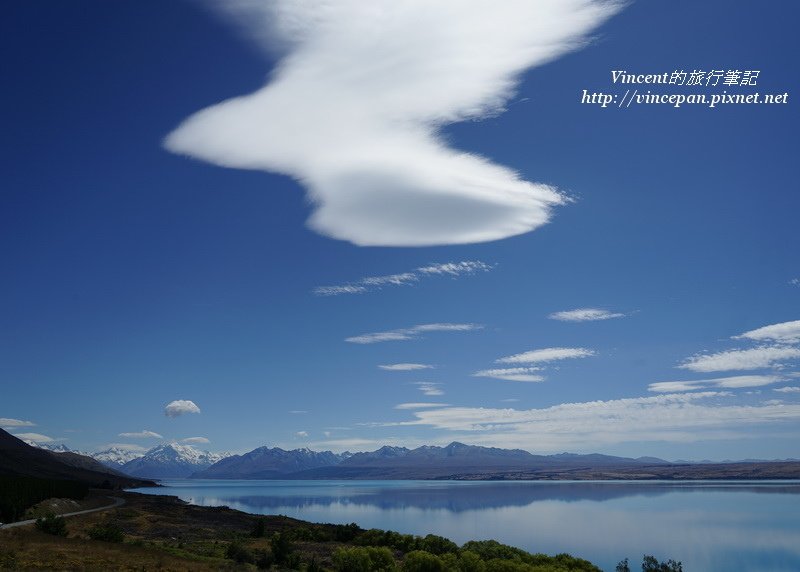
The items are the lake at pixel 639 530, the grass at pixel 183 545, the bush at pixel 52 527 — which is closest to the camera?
the grass at pixel 183 545

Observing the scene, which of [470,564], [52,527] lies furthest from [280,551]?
[52,527]

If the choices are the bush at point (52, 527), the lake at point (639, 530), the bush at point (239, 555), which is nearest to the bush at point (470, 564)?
the bush at point (239, 555)

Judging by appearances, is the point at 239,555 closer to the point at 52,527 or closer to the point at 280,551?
the point at 280,551

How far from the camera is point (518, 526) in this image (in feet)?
282

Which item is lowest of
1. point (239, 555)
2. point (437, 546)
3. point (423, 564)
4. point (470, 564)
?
point (437, 546)

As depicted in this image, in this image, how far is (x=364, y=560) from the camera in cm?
3384

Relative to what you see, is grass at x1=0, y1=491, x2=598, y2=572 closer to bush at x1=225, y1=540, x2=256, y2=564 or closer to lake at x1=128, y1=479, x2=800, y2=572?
bush at x1=225, y1=540, x2=256, y2=564

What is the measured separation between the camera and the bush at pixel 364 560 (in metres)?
33.2

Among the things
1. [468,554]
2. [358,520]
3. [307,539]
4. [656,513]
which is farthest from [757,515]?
[468,554]

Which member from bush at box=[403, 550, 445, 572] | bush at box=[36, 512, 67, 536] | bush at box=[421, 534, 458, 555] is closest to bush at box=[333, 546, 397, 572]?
bush at box=[403, 550, 445, 572]

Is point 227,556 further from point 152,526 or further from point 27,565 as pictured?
point 152,526

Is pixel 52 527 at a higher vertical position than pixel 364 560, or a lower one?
higher

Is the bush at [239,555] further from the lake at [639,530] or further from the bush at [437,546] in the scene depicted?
the lake at [639,530]

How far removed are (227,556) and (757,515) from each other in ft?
326
